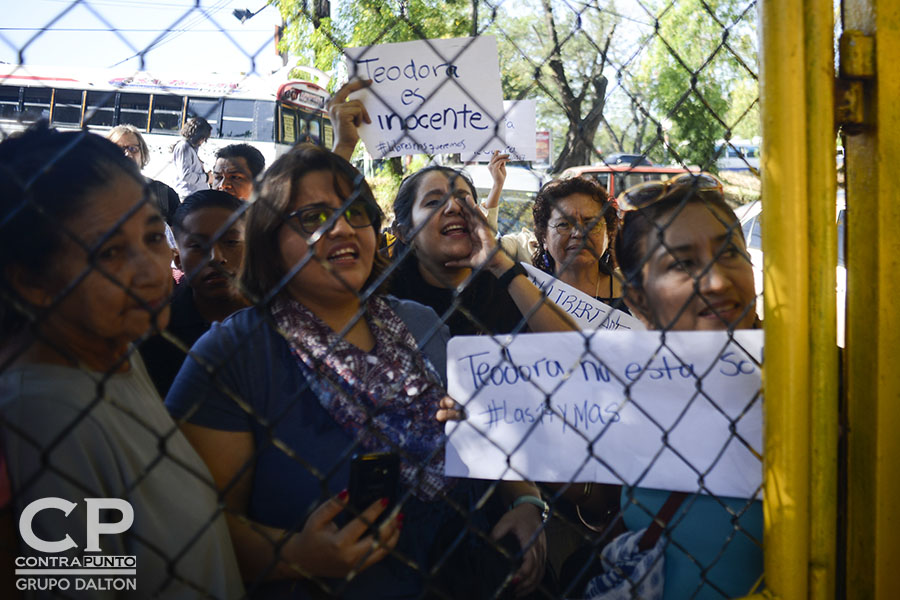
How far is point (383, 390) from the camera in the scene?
58.7 inches

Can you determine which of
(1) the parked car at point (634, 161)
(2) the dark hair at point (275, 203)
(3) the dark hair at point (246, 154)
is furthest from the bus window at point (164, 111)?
(2) the dark hair at point (275, 203)

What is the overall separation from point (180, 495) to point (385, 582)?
1.59 feet

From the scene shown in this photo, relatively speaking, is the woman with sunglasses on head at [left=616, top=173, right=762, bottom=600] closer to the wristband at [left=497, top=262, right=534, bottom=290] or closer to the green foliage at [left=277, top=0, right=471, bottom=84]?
the wristband at [left=497, top=262, right=534, bottom=290]

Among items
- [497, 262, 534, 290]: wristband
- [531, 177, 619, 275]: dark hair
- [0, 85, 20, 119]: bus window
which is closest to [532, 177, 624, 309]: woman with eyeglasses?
[531, 177, 619, 275]: dark hair

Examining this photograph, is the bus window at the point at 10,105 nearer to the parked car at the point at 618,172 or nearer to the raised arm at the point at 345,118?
the raised arm at the point at 345,118

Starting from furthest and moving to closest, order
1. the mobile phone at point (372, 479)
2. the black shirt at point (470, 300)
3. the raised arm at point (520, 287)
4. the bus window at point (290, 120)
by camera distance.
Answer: the black shirt at point (470, 300) < the raised arm at point (520, 287) < the bus window at point (290, 120) < the mobile phone at point (372, 479)

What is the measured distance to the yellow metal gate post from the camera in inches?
50.9

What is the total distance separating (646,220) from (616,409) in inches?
21.0

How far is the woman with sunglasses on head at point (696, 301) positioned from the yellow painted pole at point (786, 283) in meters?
0.11

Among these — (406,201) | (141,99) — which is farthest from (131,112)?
(406,201)

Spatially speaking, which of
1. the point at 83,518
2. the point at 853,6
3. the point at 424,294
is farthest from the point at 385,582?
the point at 853,6

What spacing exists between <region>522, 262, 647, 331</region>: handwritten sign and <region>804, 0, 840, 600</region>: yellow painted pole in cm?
89

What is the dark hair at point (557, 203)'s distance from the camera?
289cm

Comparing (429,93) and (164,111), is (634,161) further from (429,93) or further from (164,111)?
(164,111)
